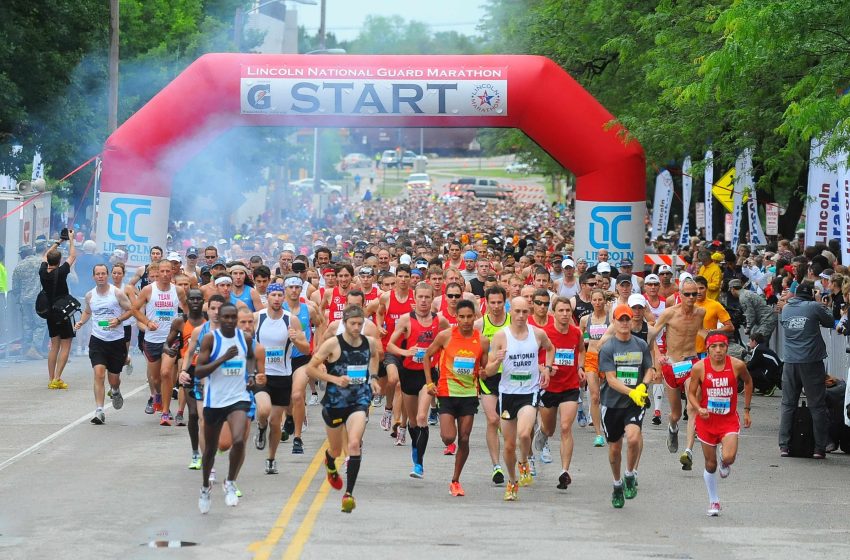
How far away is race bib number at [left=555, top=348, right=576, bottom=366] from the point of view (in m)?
13.2

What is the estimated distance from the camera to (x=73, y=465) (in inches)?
538

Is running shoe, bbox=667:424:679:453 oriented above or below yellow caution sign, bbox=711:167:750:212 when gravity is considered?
below

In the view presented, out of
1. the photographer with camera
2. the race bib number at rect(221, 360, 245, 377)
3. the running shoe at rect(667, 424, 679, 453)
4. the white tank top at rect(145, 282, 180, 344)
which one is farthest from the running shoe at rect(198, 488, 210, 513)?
the photographer with camera

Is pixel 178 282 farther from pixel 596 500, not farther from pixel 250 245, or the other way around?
pixel 250 245

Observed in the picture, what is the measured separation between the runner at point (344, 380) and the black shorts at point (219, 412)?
597 millimetres

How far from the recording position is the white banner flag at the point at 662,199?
1575 inches

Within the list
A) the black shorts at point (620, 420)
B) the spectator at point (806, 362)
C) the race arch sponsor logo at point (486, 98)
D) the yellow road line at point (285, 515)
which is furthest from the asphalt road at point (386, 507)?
the race arch sponsor logo at point (486, 98)

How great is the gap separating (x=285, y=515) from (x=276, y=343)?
2772 mm

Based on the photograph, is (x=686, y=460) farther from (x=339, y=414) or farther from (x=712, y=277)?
(x=712, y=277)

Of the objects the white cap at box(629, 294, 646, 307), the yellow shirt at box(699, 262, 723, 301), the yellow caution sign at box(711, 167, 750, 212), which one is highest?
the yellow caution sign at box(711, 167, 750, 212)

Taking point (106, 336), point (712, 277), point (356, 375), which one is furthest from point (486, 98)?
point (356, 375)

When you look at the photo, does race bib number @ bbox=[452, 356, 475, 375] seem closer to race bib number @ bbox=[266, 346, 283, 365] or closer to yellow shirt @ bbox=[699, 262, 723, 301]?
race bib number @ bbox=[266, 346, 283, 365]

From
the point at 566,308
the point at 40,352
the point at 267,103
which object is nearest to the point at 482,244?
the point at 267,103

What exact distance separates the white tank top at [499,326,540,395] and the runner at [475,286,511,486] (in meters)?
0.24
